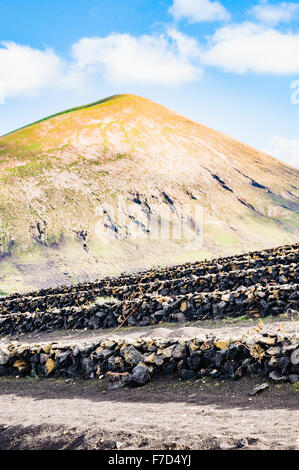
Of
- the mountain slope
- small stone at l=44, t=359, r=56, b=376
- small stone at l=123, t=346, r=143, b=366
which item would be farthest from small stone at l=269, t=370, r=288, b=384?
the mountain slope

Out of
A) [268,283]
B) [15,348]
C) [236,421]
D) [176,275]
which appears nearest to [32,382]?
[15,348]

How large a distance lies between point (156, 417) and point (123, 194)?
74.8 meters

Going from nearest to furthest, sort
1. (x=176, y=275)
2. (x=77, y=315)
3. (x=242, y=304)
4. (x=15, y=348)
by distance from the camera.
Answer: (x=15, y=348), (x=242, y=304), (x=77, y=315), (x=176, y=275)

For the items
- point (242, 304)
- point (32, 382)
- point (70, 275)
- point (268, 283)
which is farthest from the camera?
point (70, 275)

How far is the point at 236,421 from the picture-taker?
5883 mm

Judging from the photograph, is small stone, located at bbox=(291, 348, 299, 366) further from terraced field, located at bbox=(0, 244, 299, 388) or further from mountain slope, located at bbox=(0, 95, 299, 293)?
mountain slope, located at bbox=(0, 95, 299, 293)

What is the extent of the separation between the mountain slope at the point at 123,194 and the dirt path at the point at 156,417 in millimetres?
45071

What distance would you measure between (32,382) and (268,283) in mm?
9702

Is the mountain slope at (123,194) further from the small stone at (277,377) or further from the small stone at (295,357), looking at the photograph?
the small stone at (295,357)

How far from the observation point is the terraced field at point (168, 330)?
7.84m

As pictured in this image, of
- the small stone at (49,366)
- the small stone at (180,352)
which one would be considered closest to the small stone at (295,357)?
the small stone at (180,352)
